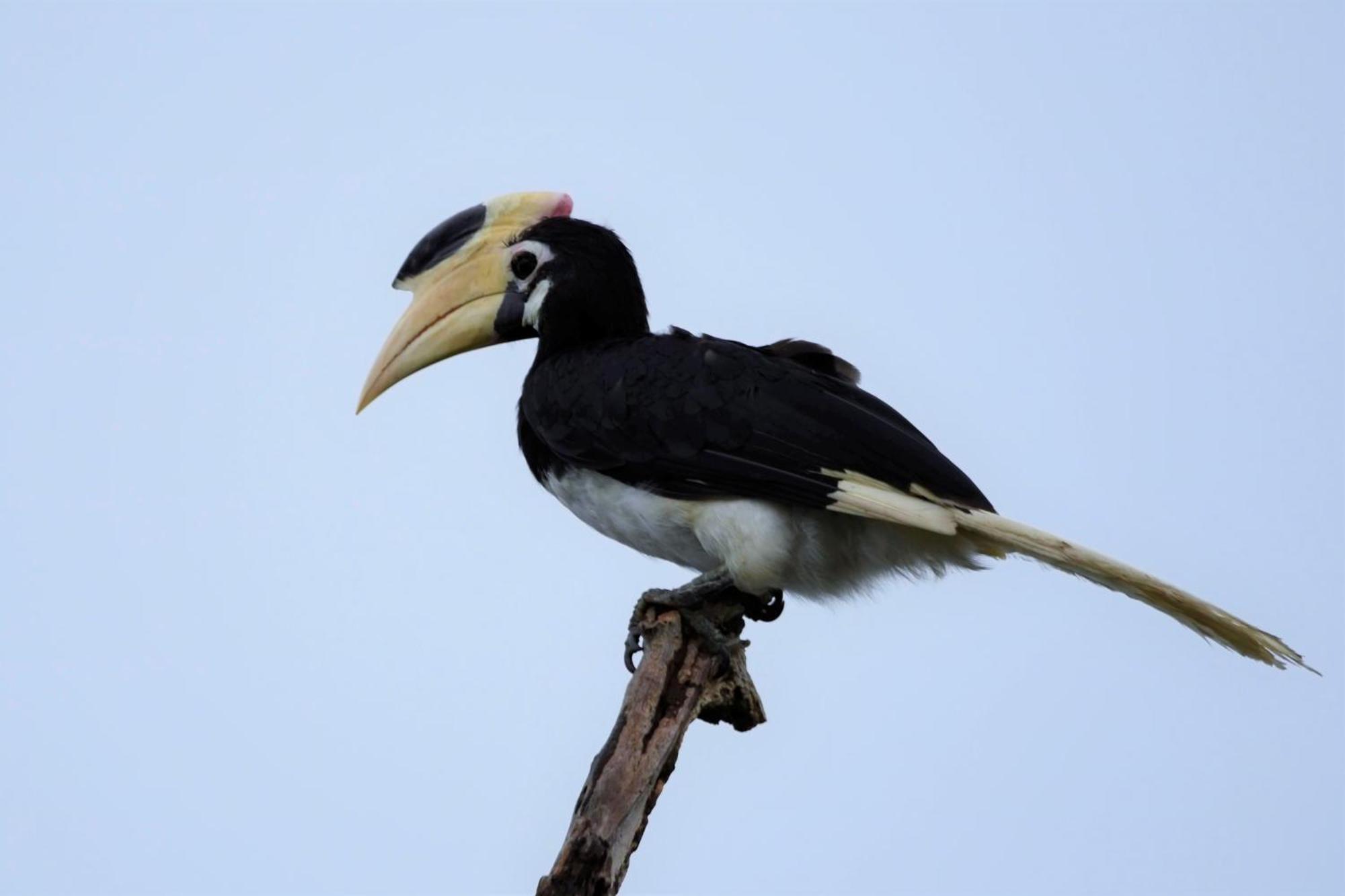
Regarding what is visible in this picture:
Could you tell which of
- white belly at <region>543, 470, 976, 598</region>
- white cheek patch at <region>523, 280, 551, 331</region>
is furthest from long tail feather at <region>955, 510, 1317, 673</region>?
white cheek patch at <region>523, 280, 551, 331</region>

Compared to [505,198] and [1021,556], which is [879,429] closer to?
[1021,556]

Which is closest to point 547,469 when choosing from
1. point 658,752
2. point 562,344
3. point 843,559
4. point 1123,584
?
point 562,344

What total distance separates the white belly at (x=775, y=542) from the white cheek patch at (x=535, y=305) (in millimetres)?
840

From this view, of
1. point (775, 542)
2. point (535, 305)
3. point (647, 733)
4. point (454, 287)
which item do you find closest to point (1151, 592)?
point (775, 542)

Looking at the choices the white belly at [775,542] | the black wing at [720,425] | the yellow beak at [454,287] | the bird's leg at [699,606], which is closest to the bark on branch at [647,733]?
the bird's leg at [699,606]

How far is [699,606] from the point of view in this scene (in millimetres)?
5734

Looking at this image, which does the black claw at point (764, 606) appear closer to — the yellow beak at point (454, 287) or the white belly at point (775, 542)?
the white belly at point (775, 542)

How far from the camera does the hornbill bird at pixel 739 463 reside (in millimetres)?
5379

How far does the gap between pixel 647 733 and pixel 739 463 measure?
3.27 ft

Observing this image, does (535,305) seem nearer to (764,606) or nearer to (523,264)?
(523,264)

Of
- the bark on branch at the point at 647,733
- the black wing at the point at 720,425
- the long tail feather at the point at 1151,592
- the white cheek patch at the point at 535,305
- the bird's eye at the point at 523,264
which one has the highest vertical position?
the bird's eye at the point at 523,264

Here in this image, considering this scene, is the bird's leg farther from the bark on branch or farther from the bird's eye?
the bird's eye

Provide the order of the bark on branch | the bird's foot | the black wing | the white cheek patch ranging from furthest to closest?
the white cheek patch
the bird's foot
the black wing
the bark on branch

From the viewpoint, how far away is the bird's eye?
264 inches
